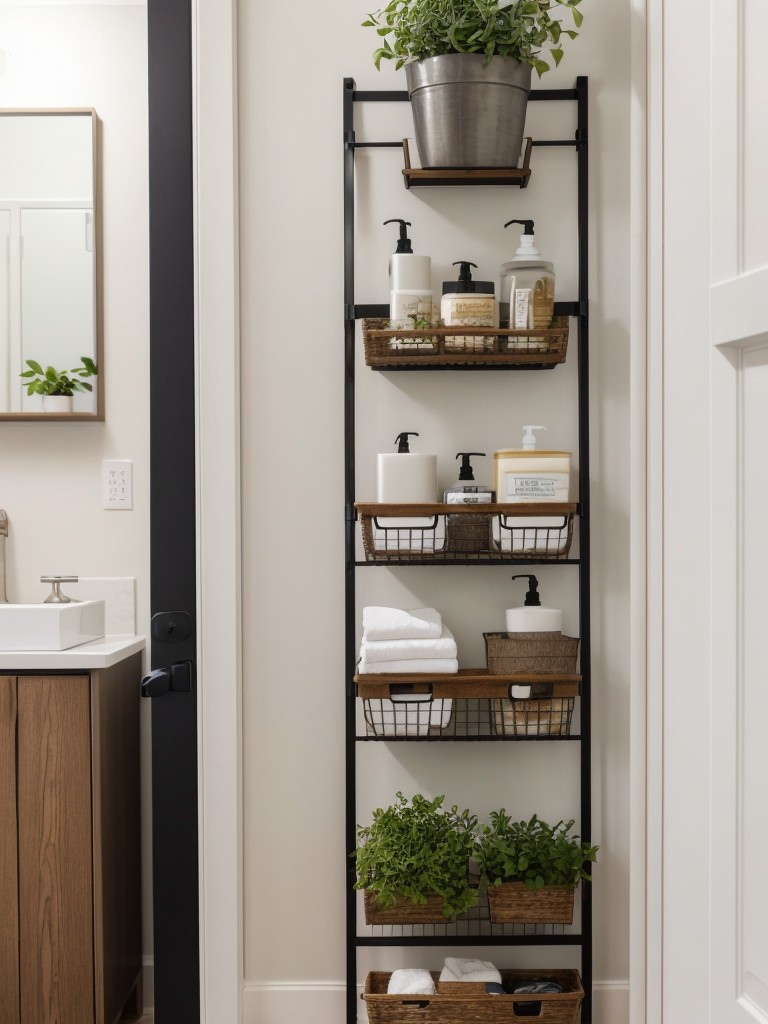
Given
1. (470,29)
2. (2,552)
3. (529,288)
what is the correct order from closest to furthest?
(470,29)
(529,288)
(2,552)

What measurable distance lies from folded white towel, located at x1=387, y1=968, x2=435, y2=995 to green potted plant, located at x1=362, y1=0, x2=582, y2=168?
4.71ft

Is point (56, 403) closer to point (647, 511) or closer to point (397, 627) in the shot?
point (397, 627)

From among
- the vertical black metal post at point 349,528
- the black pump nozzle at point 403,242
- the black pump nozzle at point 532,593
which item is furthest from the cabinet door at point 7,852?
the black pump nozzle at point 403,242

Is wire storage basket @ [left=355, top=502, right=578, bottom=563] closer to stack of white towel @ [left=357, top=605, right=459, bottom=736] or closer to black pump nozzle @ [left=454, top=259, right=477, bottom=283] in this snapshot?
stack of white towel @ [left=357, top=605, right=459, bottom=736]

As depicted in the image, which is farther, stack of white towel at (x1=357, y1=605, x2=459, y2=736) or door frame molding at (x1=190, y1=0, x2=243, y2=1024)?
door frame molding at (x1=190, y1=0, x2=243, y2=1024)

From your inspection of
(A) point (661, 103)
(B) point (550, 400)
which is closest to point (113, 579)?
(B) point (550, 400)

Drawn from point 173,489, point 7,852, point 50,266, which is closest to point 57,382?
point 50,266

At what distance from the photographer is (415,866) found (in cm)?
147

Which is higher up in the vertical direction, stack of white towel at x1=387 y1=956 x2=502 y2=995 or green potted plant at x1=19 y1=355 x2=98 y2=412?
green potted plant at x1=19 y1=355 x2=98 y2=412

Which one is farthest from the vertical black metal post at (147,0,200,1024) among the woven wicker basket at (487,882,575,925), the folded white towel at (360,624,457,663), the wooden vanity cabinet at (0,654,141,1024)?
the woven wicker basket at (487,882,575,925)

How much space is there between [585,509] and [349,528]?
0.44 m

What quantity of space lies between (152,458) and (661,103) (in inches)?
42.3

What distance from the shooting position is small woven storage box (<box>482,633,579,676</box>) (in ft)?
4.98

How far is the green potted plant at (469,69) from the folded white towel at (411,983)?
1437mm
